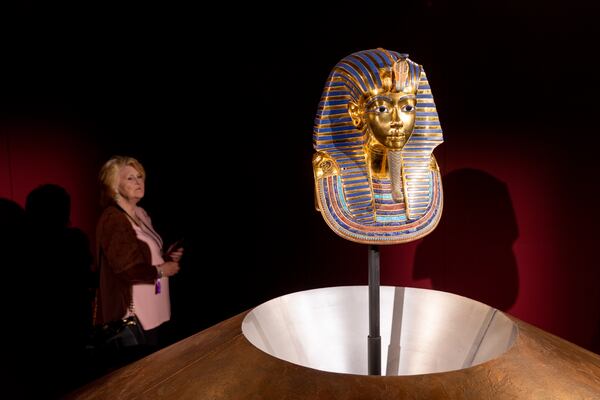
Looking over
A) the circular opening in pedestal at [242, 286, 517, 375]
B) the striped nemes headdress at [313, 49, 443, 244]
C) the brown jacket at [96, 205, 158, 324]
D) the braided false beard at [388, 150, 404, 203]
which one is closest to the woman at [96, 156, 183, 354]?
the brown jacket at [96, 205, 158, 324]

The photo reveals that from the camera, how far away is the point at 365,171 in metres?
1.26

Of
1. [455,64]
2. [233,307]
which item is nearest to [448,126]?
[455,64]

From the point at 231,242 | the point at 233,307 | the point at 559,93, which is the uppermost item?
the point at 559,93

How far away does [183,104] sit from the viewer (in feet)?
7.59

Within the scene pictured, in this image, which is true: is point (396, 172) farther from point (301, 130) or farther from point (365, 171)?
point (301, 130)

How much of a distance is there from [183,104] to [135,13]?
448mm

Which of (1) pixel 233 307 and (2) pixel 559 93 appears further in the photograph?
(1) pixel 233 307

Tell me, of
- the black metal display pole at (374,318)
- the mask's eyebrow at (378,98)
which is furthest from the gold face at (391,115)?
the black metal display pole at (374,318)

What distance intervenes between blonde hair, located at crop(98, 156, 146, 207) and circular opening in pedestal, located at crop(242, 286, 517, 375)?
1.06 m

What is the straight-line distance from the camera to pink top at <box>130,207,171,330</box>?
2115mm

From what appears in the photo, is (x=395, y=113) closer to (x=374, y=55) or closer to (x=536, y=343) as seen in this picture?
(x=374, y=55)

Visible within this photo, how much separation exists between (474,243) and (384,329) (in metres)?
0.81

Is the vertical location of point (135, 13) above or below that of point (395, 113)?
above

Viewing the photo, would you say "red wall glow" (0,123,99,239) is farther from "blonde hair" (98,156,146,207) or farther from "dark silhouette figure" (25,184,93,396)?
"blonde hair" (98,156,146,207)
